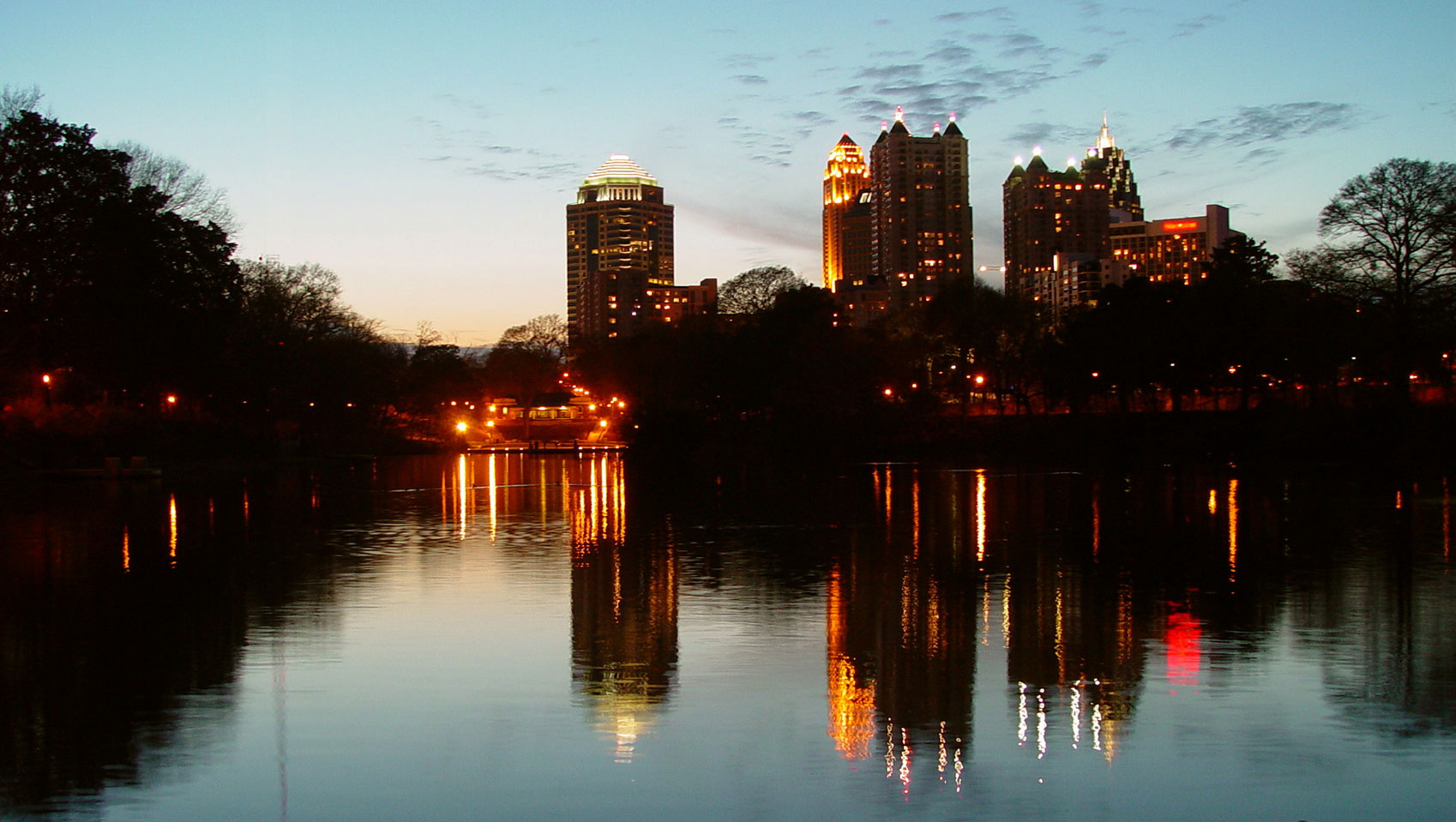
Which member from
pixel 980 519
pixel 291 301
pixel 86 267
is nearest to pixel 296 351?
pixel 291 301

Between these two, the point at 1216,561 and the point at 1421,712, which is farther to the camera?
the point at 1216,561

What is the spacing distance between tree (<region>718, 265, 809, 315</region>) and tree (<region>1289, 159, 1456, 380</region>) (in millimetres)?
60402

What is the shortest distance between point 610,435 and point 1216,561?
105 metres

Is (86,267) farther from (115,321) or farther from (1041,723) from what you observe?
(1041,723)

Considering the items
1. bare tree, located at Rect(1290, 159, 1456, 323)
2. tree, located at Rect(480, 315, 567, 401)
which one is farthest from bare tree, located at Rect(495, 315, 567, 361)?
bare tree, located at Rect(1290, 159, 1456, 323)

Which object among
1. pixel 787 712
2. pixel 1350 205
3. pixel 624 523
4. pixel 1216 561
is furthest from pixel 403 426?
pixel 787 712

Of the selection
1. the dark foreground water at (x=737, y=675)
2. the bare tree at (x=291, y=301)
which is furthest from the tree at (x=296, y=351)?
the dark foreground water at (x=737, y=675)

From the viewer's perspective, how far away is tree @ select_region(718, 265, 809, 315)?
111 metres

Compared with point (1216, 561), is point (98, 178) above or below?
above

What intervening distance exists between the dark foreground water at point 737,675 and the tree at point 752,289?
88.7 meters

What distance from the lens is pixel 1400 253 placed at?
170ft

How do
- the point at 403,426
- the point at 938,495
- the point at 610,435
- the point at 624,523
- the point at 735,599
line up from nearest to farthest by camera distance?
1. the point at 735,599
2. the point at 624,523
3. the point at 938,495
4. the point at 403,426
5. the point at 610,435

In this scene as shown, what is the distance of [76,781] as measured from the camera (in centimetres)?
747

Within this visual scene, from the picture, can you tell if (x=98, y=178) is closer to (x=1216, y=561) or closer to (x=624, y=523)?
(x=624, y=523)
